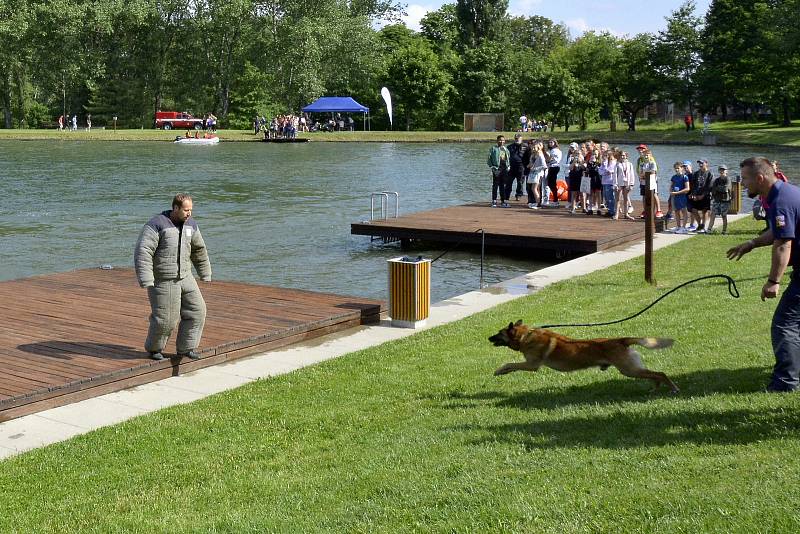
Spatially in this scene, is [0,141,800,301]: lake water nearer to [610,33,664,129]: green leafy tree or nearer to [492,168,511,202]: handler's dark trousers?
[492,168,511,202]: handler's dark trousers

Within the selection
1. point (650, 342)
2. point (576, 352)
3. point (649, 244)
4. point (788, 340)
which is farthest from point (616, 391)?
point (649, 244)

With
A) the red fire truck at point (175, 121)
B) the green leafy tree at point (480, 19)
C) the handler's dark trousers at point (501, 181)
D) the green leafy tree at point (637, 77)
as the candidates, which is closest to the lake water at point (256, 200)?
the handler's dark trousers at point (501, 181)

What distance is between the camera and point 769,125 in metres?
79.1

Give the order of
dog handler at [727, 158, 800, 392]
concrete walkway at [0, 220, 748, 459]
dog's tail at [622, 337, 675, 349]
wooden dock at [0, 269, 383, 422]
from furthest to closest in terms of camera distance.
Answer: wooden dock at [0, 269, 383, 422], concrete walkway at [0, 220, 748, 459], dog's tail at [622, 337, 675, 349], dog handler at [727, 158, 800, 392]

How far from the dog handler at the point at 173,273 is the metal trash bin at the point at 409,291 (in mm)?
3071

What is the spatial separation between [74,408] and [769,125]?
7852 cm

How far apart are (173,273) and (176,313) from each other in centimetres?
50

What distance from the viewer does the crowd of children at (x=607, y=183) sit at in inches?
830

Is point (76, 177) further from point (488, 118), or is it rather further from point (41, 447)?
point (488, 118)

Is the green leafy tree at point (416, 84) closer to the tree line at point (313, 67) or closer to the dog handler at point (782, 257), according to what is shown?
the tree line at point (313, 67)

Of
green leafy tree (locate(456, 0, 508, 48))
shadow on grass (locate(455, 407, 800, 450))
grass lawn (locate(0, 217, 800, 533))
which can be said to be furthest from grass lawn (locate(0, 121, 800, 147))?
shadow on grass (locate(455, 407, 800, 450))

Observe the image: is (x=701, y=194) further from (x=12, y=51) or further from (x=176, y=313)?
(x=12, y=51)

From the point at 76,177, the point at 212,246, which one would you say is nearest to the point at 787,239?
the point at 212,246

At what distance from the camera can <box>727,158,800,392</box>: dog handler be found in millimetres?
7043
